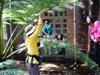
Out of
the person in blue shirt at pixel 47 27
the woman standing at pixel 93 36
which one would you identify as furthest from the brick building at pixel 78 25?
the woman standing at pixel 93 36

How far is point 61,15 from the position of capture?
45.8 feet

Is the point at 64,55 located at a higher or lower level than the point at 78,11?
lower

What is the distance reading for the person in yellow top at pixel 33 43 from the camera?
7.90 metres

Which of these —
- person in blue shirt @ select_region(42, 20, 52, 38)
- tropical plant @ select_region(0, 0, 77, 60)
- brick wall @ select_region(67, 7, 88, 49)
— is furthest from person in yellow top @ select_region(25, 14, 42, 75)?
brick wall @ select_region(67, 7, 88, 49)

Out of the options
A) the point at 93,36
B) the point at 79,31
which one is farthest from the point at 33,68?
the point at 79,31

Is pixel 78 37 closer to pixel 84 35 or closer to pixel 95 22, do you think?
pixel 84 35

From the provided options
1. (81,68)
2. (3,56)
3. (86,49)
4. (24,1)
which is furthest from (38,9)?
(86,49)

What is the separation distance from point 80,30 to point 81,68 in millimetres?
2236

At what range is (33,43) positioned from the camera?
Answer: 7977 millimetres

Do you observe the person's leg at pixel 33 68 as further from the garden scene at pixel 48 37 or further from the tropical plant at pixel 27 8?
the tropical plant at pixel 27 8

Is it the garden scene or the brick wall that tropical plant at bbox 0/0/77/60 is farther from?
the brick wall

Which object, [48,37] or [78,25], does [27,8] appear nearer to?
[48,37]

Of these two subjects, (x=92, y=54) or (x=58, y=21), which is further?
(x=58, y=21)

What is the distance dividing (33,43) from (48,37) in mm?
1978
